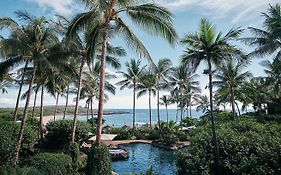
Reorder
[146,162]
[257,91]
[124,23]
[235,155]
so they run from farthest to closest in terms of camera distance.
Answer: [257,91], [146,162], [235,155], [124,23]

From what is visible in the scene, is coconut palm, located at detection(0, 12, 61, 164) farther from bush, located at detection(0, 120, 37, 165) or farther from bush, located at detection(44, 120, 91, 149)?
bush, located at detection(44, 120, 91, 149)

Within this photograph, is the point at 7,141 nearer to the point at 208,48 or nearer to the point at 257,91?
the point at 208,48

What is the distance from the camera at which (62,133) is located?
20.8 metres

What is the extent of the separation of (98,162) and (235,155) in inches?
295

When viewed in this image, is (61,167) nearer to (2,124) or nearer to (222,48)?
(2,124)

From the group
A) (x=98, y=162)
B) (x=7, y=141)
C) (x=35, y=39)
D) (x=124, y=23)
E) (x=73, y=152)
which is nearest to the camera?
(x=98, y=162)

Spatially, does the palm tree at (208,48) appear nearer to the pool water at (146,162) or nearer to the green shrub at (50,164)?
the pool water at (146,162)

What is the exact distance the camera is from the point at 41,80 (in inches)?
904

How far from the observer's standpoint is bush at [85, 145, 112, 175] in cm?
1252

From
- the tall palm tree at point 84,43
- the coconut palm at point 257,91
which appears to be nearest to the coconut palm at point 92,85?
the tall palm tree at point 84,43

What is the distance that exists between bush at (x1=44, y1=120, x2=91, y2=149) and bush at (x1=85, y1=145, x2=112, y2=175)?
8.56m

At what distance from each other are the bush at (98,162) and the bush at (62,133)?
28.1ft

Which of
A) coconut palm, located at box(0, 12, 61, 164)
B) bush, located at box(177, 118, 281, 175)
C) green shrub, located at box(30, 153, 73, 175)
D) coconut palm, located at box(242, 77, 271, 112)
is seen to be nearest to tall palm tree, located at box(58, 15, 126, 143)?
coconut palm, located at box(0, 12, 61, 164)

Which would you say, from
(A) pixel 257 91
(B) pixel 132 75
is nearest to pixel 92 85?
(B) pixel 132 75
